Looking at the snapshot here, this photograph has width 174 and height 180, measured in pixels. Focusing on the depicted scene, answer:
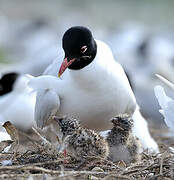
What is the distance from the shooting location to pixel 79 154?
15.8 feet

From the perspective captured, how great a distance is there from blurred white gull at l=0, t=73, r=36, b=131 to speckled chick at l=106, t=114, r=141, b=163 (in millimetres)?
2349

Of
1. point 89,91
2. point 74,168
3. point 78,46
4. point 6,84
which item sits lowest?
point 74,168

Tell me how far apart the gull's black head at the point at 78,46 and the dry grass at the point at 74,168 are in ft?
2.55

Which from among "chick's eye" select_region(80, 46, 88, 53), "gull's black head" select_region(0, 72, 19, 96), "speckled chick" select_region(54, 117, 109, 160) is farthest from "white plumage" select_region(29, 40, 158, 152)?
"gull's black head" select_region(0, 72, 19, 96)

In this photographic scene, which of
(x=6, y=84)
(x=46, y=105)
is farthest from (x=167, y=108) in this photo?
(x=6, y=84)

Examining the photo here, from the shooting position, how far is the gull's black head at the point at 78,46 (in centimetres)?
514

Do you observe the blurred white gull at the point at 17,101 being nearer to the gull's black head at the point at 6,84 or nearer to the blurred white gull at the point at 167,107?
the gull's black head at the point at 6,84

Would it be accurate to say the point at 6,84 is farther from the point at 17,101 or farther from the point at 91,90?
the point at 91,90

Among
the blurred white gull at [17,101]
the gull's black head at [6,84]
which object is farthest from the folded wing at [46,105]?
the gull's black head at [6,84]

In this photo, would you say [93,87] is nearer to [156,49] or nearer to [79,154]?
[79,154]

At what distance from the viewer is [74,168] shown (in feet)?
15.0

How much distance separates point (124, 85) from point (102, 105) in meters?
0.25

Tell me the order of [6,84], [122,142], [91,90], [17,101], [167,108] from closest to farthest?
1. [167,108]
2. [122,142]
3. [91,90]
4. [17,101]
5. [6,84]

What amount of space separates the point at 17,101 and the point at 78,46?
2517mm
